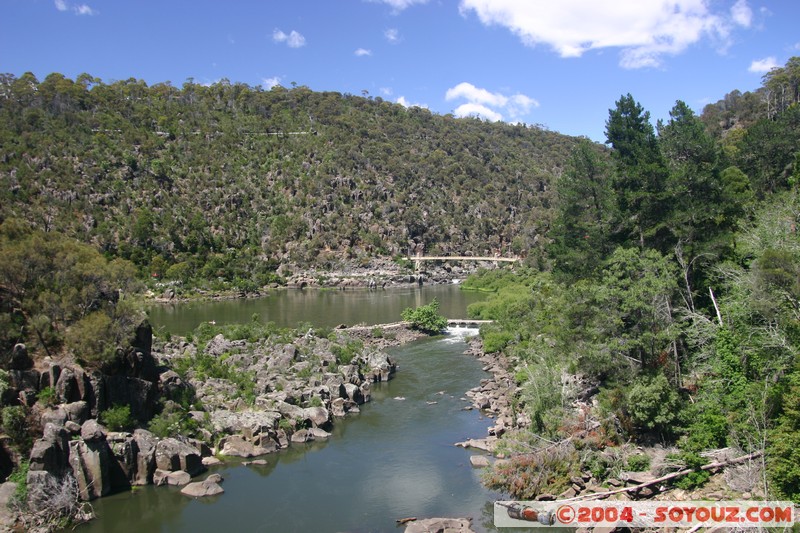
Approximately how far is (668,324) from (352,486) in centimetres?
1617

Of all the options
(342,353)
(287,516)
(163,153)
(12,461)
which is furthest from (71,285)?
(163,153)

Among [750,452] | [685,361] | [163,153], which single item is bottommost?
[750,452]

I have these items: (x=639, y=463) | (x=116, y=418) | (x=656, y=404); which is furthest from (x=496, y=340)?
(x=116, y=418)

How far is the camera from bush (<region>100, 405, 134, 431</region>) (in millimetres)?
28531

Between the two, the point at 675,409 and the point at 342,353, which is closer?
the point at 675,409

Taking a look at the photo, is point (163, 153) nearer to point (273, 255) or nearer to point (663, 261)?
point (273, 255)

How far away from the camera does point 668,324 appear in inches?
1069

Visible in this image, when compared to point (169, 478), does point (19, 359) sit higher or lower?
higher

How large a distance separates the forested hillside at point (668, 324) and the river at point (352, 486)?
3.31m

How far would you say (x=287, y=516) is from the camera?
24.7 metres

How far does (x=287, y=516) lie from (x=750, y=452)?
58.1 feet

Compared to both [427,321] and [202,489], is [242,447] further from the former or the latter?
[427,321]

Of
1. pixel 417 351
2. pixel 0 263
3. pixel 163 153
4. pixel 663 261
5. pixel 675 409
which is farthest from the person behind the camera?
pixel 163 153

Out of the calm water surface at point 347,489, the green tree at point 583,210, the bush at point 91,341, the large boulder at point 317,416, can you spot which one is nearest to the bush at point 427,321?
the green tree at point 583,210
